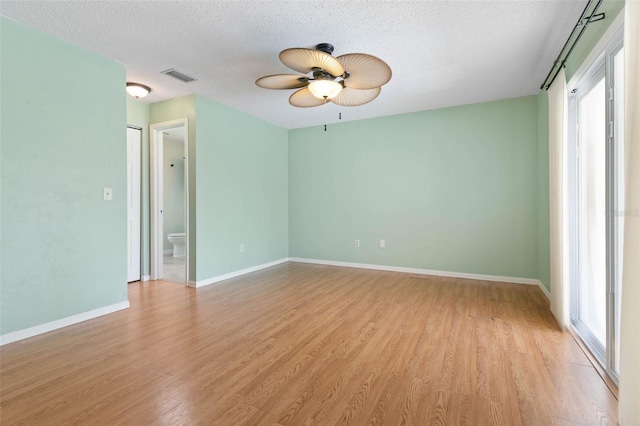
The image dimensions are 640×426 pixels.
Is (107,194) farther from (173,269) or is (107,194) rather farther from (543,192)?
(543,192)

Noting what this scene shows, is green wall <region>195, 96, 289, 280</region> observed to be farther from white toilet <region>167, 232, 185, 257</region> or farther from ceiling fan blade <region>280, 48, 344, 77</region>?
white toilet <region>167, 232, 185, 257</region>

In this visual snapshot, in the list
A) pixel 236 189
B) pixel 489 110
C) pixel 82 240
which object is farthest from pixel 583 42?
pixel 82 240

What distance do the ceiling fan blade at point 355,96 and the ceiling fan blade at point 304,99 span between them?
0.61ft

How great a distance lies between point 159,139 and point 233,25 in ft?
9.03

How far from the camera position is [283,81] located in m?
2.68

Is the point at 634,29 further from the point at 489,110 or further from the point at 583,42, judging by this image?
the point at 489,110

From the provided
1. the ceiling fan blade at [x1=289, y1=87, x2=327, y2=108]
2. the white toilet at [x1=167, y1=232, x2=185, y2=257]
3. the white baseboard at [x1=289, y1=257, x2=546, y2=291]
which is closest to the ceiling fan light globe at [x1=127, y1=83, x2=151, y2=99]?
the ceiling fan blade at [x1=289, y1=87, x2=327, y2=108]

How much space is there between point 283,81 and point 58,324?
3.05 m

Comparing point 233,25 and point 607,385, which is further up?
point 233,25

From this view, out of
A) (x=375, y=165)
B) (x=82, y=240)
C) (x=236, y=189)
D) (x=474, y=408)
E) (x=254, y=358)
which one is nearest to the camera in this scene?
(x=474, y=408)

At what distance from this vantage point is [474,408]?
1576 mm

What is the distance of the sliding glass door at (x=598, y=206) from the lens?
5.97 ft

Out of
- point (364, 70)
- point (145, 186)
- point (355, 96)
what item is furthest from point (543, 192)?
point (145, 186)

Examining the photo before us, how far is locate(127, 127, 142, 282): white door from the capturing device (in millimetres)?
4266
